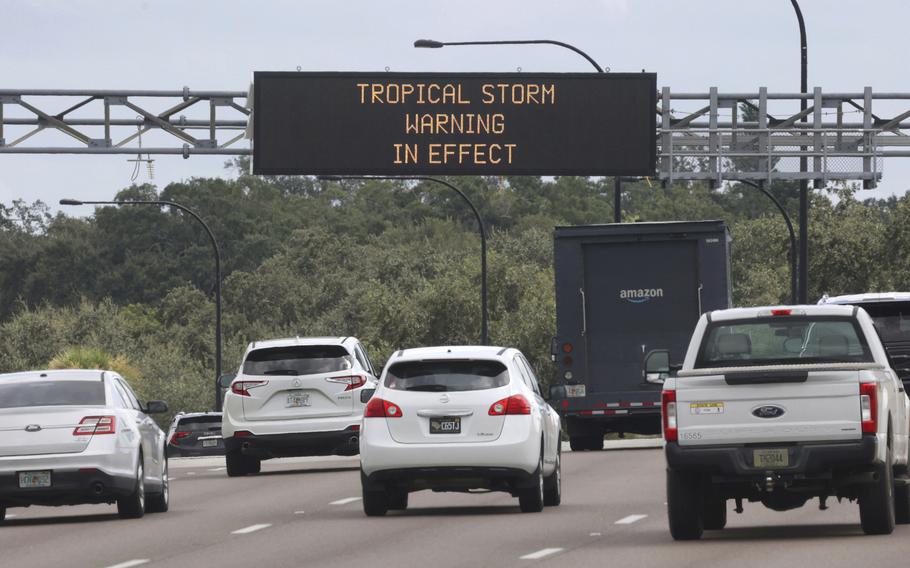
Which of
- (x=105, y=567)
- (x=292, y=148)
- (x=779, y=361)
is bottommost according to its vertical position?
(x=105, y=567)

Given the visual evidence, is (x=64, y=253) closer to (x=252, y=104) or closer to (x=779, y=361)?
(x=252, y=104)

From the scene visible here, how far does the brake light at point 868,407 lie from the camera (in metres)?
16.4

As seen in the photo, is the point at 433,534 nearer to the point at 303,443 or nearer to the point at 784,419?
the point at 784,419

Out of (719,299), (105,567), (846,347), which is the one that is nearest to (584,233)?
(719,299)

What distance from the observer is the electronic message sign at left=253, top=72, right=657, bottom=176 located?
35375mm

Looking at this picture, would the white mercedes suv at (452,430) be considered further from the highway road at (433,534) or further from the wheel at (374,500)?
the highway road at (433,534)

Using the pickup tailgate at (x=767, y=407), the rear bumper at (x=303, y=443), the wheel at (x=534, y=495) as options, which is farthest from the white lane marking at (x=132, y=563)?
the rear bumper at (x=303, y=443)

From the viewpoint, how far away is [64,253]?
130m

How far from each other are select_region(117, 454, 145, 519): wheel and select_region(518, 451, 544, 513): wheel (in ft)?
12.7

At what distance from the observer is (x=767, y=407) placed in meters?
16.6

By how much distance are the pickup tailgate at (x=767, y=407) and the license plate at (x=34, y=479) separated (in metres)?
6.90

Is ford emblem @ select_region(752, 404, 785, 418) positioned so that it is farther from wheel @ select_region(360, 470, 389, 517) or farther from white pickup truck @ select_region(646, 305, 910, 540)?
wheel @ select_region(360, 470, 389, 517)

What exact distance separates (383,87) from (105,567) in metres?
20.4

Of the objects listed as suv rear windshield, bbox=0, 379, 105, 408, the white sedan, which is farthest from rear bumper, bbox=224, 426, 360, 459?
suv rear windshield, bbox=0, 379, 105, 408
